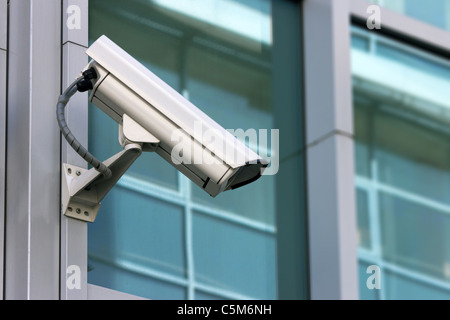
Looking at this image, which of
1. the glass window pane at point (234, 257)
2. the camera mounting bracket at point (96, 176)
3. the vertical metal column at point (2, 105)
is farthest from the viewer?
the glass window pane at point (234, 257)

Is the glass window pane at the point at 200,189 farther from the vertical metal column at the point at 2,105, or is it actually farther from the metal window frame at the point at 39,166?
the vertical metal column at the point at 2,105

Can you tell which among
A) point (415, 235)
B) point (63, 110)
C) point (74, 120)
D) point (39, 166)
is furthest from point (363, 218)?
point (63, 110)

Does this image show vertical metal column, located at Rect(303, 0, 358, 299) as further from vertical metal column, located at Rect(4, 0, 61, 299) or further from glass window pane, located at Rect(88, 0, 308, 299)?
vertical metal column, located at Rect(4, 0, 61, 299)

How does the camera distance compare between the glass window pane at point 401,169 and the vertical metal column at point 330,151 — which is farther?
the glass window pane at point 401,169

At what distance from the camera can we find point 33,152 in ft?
13.1

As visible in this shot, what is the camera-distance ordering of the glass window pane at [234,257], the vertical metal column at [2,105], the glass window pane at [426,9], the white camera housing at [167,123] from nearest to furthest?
the white camera housing at [167,123] → the vertical metal column at [2,105] → the glass window pane at [234,257] → the glass window pane at [426,9]

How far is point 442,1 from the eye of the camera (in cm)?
645

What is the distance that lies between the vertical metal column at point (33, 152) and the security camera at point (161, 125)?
0.82 ft

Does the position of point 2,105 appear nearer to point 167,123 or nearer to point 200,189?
point 167,123

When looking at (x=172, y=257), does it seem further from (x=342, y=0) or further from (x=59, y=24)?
(x=342, y=0)

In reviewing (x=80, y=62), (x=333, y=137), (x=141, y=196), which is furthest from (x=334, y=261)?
(x=80, y=62)

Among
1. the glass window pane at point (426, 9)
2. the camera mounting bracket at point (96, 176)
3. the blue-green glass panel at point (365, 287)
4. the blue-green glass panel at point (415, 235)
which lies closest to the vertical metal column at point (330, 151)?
the blue-green glass panel at point (365, 287)

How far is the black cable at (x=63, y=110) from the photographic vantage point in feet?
12.3

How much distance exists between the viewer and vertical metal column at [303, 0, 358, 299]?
5242mm
